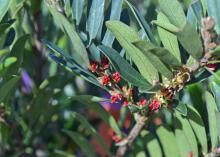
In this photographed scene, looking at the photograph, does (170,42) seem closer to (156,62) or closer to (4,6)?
(156,62)

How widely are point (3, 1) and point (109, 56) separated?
172 millimetres

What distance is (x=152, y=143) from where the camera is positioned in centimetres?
92

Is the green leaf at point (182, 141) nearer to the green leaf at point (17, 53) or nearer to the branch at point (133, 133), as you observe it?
the branch at point (133, 133)

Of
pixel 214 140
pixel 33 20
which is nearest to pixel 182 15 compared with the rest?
pixel 214 140

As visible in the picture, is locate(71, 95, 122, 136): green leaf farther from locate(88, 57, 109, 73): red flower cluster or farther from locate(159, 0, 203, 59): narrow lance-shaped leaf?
locate(159, 0, 203, 59): narrow lance-shaped leaf

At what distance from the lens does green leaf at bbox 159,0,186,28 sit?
2.06ft

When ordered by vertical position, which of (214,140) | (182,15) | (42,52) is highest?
(182,15)

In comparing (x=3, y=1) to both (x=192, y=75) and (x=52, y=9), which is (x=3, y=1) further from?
(x=192, y=75)

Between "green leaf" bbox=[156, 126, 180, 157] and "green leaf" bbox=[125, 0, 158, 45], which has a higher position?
"green leaf" bbox=[125, 0, 158, 45]

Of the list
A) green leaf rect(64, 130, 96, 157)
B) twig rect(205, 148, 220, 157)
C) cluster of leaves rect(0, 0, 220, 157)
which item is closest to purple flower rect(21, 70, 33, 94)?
cluster of leaves rect(0, 0, 220, 157)

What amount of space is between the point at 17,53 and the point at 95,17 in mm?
171

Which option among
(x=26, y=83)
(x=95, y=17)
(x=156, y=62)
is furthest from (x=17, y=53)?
(x=26, y=83)

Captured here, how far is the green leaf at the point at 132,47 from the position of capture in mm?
664

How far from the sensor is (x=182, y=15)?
637 millimetres
